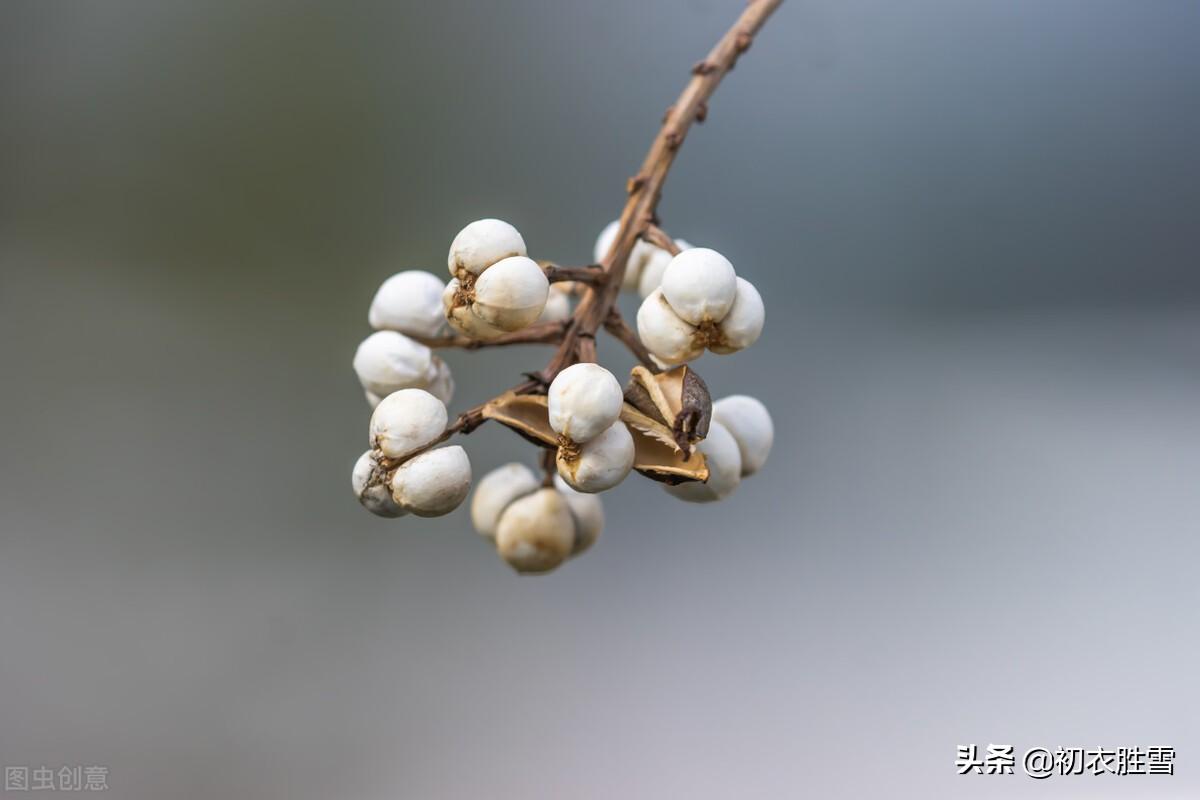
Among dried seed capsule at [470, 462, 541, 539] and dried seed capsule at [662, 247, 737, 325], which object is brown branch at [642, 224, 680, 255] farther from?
dried seed capsule at [470, 462, 541, 539]

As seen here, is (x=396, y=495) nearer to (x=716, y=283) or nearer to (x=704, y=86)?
(x=716, y=283)

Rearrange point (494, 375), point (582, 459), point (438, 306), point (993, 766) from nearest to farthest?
1. point (582, 459)
2. point (438, 306)
3. point (993, 766)
4. point (494, 375)

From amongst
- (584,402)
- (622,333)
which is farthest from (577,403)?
(622,333)

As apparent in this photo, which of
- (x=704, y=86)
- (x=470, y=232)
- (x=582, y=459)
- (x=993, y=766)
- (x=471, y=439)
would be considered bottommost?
(x=993, y=766)

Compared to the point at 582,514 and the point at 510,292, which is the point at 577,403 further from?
the point at 582,514

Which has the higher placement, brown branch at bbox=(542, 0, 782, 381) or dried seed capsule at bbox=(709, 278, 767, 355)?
brown branch at bbox=(542, 0, 782, 381)

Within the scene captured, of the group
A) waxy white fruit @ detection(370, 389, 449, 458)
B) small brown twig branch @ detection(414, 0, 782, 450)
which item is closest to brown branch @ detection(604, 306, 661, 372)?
small brown twig branch @ detection(414, 0, 782, 450)

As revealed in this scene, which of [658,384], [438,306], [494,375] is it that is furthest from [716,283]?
[494,375]
